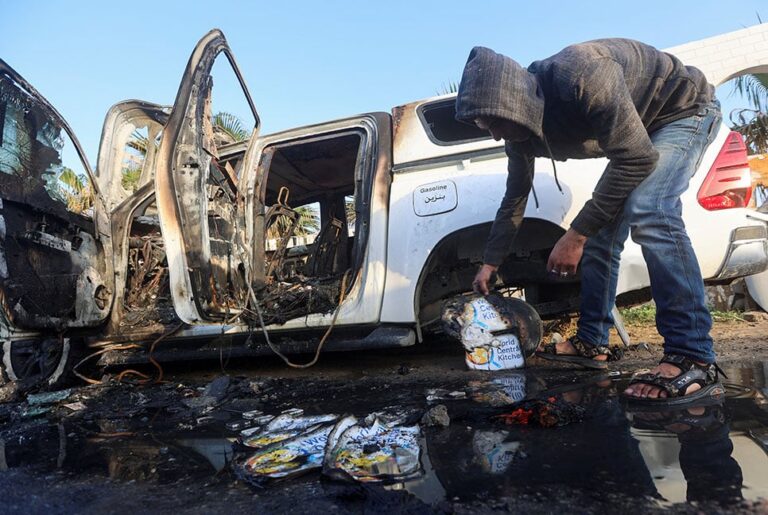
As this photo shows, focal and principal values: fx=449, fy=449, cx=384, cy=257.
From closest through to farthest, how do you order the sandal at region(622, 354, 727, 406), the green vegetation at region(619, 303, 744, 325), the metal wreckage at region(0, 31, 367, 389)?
the sandal at region(622, 354, 727, 406)
the metal wreckage at region(0, 31, 367, 389)
the green vegetation at region(619, 303, 744, 325)

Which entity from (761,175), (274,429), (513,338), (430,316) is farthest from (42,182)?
(761,175)

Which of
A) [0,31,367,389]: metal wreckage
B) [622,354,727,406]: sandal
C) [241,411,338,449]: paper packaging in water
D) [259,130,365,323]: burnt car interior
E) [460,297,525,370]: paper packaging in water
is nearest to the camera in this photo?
[241,411,338,449]: paper packaging in water

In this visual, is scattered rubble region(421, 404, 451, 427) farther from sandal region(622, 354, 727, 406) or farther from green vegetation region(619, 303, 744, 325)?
green vegetation region(619, 303, 744, 325)

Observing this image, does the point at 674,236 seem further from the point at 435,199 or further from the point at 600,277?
the point at 435,199

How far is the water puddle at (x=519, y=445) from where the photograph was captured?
115cm

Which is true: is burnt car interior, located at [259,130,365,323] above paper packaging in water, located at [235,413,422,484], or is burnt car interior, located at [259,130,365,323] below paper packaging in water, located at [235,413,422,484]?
above

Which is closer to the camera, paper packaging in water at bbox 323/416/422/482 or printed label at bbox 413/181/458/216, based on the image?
paper packaging in water at bbox 323/416/422/482

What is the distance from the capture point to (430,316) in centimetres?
296

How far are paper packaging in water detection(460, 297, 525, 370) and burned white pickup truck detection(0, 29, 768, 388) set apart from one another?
318 millimetres

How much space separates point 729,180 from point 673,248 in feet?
2.46

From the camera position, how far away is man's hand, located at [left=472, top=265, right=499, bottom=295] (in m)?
2.47

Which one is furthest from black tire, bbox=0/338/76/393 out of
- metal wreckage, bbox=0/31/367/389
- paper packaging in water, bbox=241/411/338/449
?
paper packaging in water, bbox=241/411/338/449

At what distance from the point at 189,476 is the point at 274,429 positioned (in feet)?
1.39

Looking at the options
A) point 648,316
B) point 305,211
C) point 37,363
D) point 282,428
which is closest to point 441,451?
point 282,428
